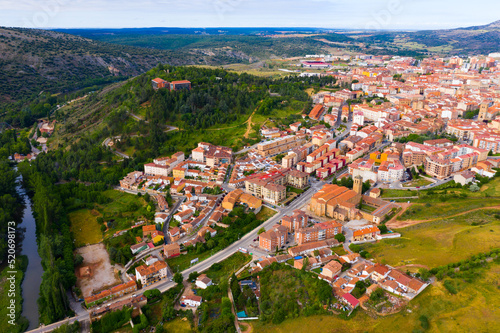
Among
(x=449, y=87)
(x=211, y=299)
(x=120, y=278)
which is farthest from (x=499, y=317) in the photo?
(x=449, y=87)

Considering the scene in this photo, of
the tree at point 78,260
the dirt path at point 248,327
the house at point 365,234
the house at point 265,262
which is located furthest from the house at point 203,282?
the house at point 365,234

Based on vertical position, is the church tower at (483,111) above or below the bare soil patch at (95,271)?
above

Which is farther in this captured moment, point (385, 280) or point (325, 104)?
point (325, 104)

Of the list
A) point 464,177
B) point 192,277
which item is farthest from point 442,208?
point 192,277

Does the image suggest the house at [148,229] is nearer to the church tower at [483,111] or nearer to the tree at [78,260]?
the tree at [78,260]

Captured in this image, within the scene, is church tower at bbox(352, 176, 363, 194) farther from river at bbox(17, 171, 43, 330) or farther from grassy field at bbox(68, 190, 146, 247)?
river at bbox(17, 171, 43, 330)

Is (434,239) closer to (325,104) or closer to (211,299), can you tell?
(211,299)

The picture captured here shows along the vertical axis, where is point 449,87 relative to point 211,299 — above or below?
above
